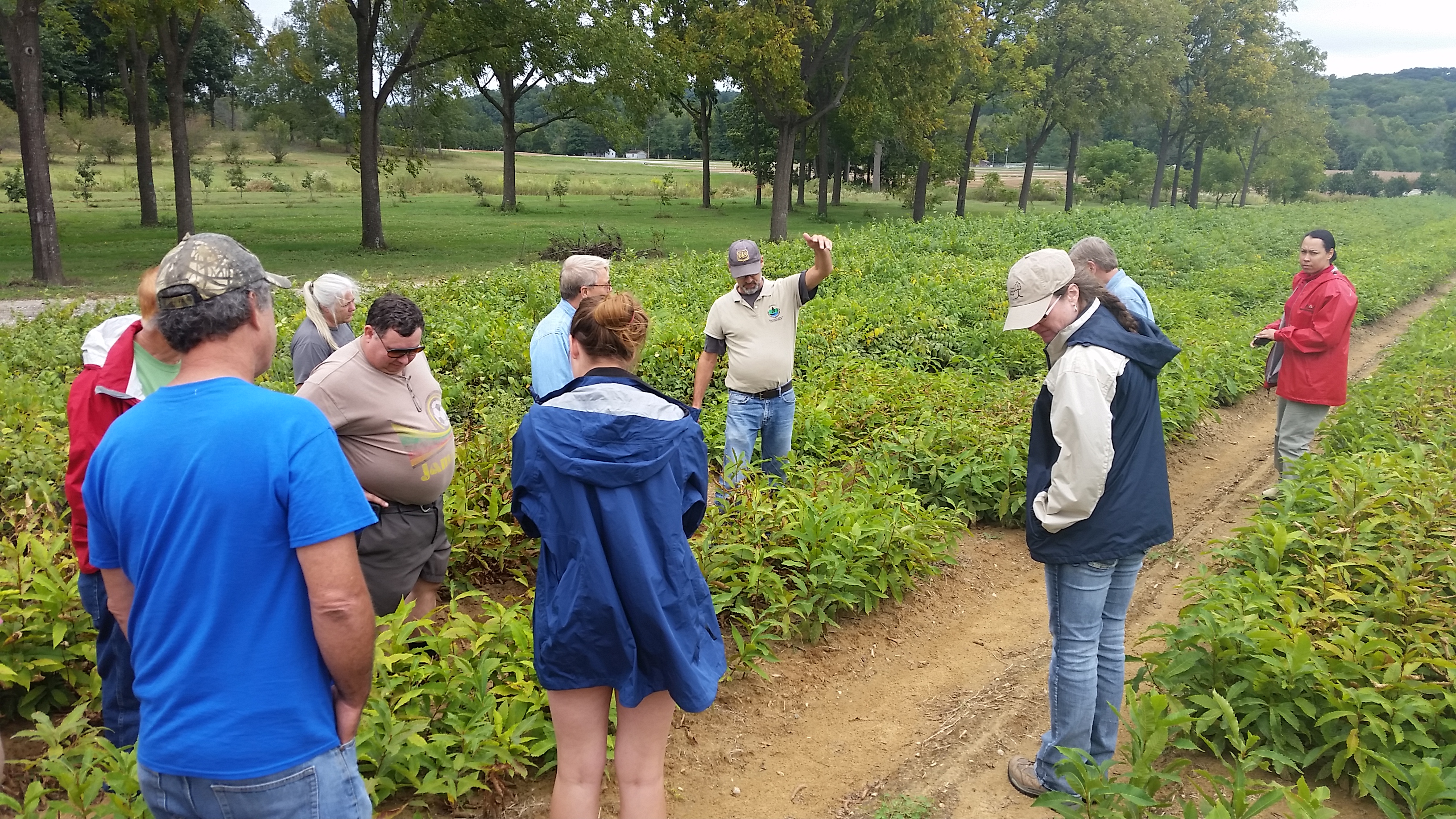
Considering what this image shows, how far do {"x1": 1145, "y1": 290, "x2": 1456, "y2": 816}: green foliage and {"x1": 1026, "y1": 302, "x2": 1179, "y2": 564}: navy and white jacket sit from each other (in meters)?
0.75

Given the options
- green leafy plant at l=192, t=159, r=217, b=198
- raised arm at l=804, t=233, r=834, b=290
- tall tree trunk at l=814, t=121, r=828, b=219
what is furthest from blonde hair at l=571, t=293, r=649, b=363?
green leafy plant at l=192, t=159, r=217, b=198

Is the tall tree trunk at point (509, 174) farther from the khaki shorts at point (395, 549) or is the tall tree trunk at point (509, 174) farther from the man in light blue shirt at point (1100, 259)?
the khaki shorts at point (395, 549)

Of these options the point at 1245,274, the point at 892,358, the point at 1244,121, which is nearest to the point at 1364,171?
the point at 1244,121

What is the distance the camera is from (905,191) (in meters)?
50.7

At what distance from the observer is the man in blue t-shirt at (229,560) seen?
1865mm

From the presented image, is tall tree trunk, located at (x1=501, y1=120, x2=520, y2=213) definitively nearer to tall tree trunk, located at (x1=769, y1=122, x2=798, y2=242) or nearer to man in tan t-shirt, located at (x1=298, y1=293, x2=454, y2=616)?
tall tree trunk, located at (x1=769, y1=122, x2=798, y2=242)

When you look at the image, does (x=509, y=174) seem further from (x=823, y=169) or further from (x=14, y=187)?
(x=14, y=187)

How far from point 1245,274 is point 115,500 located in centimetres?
1893

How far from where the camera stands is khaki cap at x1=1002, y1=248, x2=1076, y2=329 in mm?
3332

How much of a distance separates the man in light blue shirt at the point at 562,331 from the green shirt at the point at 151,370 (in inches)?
78.6

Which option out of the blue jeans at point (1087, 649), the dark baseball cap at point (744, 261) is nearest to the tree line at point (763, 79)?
the dark baseball cap at point (744, 261)

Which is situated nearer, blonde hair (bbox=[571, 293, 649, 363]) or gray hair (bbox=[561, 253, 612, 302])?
blonde hair (bbox=[571, 293, 649, 363])

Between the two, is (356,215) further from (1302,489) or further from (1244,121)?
(1244,121)

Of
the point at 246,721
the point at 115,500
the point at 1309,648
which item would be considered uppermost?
the point at 115,500
